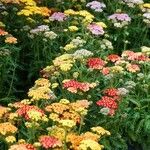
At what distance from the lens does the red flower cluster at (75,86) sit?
604 centimetres

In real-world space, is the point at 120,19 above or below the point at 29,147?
above

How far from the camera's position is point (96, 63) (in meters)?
6.67

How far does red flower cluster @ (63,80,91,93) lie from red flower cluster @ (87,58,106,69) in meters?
0.48

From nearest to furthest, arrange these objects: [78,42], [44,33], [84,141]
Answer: [84,141]
[78,42]
[44,33]

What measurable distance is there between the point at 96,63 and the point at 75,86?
2.33 feet

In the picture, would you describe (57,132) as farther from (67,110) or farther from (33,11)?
(33,11)

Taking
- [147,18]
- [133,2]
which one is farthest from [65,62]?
[133,2]

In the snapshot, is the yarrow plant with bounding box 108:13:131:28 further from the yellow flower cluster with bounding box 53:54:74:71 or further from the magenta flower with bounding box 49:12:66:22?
the yellow flower cluster with bounding box 53:54:74:71

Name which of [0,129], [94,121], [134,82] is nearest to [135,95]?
[134,82]

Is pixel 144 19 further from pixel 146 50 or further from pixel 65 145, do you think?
pixel 65 145

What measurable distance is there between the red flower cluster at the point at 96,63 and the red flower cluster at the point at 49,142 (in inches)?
66.3

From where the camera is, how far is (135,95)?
6613mm

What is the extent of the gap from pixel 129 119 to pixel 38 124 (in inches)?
58.7

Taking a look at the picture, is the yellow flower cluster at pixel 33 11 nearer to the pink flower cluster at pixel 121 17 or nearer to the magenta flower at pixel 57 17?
the magenta flower at pixel 57 17
